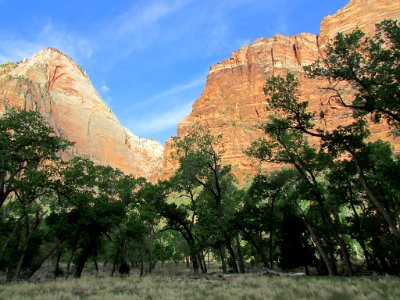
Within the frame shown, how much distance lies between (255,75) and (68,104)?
104269 mm

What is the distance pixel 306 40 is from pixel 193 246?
16701 cm

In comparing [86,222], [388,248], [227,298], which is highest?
[86,222]

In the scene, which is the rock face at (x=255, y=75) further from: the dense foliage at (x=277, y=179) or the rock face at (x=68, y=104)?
the dense foliage at (x=277, y=179)

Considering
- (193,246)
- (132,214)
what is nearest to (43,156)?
(132,214)

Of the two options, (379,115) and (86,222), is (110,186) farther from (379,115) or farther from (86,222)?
(379,115)

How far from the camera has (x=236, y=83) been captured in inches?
6270

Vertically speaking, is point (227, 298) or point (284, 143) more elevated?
point (284, 143)

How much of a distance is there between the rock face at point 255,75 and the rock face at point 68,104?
4377 cm

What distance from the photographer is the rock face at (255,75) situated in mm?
141375

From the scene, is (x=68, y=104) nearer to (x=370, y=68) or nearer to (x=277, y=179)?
(x=277, y=179)

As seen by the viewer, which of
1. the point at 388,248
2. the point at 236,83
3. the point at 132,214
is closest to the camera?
the point at 388,248

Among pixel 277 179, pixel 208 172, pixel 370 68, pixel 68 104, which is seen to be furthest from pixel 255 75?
pixel 370 68

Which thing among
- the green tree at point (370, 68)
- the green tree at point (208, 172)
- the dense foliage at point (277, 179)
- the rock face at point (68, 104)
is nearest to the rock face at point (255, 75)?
the rock face at point (68, 104)

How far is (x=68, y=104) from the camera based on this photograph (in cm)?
17162
